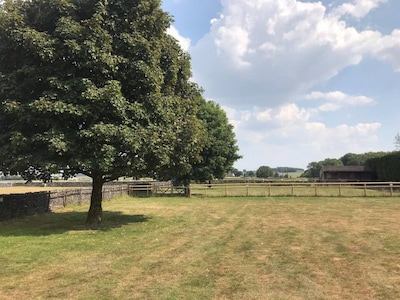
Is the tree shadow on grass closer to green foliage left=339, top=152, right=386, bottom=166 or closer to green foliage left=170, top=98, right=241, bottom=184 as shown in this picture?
green foliage left=170, top=98, right=241, bottom=184

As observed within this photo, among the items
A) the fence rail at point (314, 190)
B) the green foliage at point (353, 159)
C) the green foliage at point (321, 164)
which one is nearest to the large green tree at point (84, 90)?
the fence rail at point (314, 190)

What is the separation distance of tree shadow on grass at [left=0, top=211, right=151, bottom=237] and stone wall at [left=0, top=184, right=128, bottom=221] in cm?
53

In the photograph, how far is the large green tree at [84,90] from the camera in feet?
39.7

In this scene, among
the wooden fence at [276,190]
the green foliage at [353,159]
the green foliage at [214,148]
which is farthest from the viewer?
the green foliage at [353,159]

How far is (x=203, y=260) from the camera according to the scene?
8656 millimetres

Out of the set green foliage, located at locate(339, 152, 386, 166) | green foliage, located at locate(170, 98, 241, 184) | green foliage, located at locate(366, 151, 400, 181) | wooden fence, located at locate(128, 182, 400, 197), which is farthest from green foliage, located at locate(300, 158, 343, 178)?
wooden fence, located at locate(128, 182, 400, 197)

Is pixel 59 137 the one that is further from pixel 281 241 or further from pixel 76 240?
pixel 281 241

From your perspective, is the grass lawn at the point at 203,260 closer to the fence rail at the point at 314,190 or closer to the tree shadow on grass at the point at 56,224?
the tree shadow on grass at the point at 56,224

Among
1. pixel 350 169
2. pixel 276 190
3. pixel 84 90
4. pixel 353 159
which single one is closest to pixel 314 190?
pixel 276 190

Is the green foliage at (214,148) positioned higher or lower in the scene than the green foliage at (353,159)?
lower

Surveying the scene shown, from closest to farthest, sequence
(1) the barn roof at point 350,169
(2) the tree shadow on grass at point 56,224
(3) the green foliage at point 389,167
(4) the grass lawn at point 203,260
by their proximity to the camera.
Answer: (4) the grass lawn at point 203,260 < (2) the tree shadow on grass at point 56,224 < (3) the green foliage at point 389,167 < (1) the barn roof at point 350,169

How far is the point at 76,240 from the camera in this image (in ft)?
37.4

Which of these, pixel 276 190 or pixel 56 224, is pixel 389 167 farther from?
pixel 56 224

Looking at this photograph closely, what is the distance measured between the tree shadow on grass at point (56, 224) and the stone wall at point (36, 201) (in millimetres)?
529
